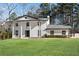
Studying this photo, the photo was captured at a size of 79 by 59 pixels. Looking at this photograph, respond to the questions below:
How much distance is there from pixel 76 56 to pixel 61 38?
317mm

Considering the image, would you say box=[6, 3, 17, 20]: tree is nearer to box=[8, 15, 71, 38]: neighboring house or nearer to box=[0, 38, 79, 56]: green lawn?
box=[8, 15, 71, 38]: neighboring house

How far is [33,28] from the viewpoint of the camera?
19.7 feet

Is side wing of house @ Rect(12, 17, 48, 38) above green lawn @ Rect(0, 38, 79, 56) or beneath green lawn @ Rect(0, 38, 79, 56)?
above

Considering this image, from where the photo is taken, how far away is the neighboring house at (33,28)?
597 cm

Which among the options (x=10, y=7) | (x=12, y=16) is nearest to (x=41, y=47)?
(x=12, y=16)

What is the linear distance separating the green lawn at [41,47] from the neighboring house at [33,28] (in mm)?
93

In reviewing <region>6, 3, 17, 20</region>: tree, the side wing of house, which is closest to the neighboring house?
the side wing of house

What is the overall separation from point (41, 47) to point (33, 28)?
28 centimetres

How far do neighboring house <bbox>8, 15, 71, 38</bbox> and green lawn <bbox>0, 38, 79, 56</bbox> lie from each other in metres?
0.09

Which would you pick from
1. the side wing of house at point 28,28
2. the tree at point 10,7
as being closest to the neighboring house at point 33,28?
the side wing of house at point 28,28

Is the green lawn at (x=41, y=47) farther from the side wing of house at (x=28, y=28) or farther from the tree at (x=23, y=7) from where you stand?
the tree at (x=23, y=7)

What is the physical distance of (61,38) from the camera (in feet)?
19.6

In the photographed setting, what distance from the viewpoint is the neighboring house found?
19.6 ft

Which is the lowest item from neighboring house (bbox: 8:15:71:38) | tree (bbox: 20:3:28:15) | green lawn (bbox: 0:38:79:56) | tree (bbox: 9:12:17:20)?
green lawn (bbox: 0:38:79:56)
